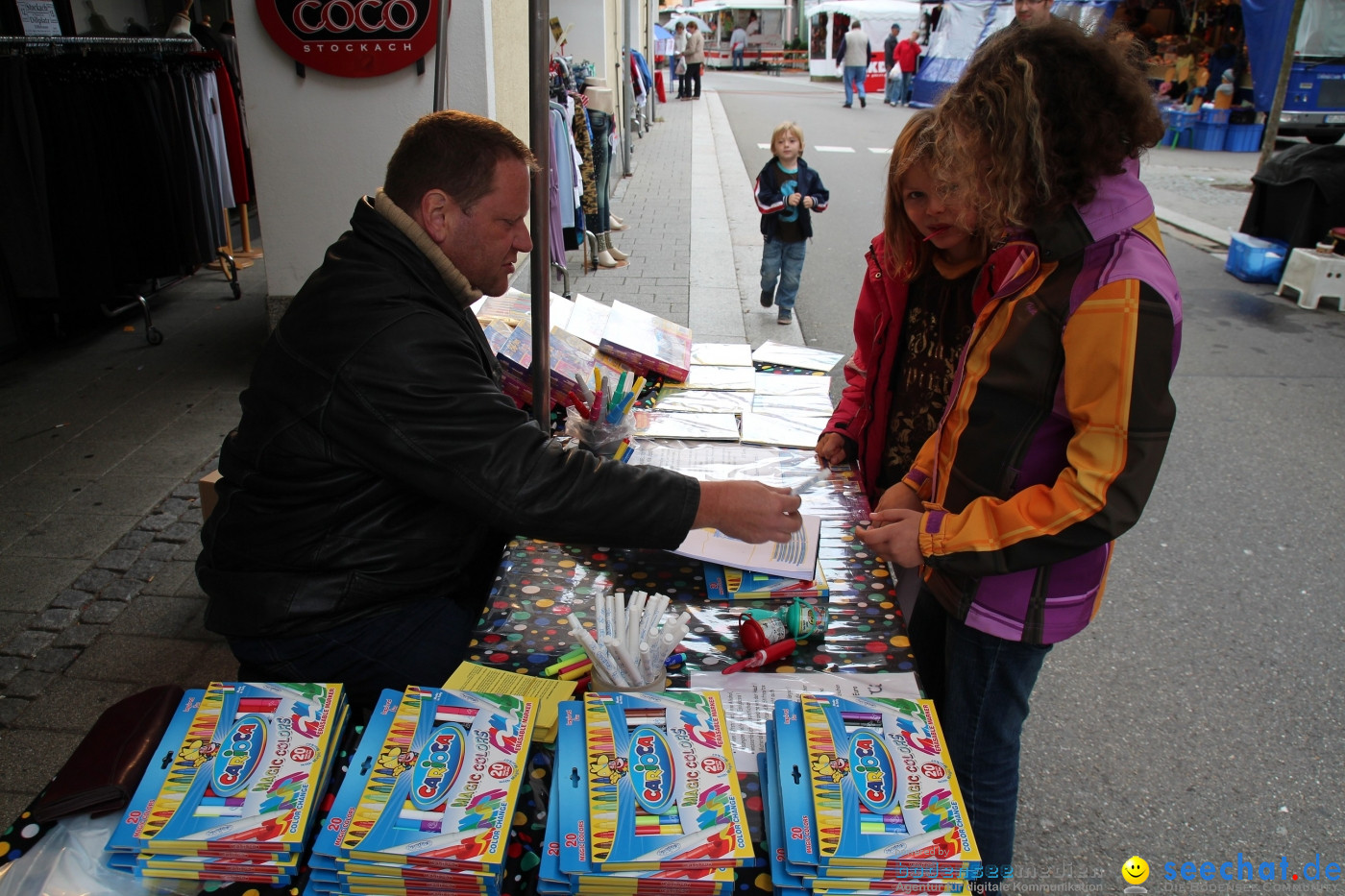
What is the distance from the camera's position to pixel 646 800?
3.98 feet

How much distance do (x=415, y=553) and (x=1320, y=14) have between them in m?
16.4

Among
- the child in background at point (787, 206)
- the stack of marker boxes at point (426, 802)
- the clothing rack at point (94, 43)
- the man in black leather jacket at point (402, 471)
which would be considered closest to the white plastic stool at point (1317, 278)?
the child in background at point (787, 206)

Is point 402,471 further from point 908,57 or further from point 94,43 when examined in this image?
point 908,57

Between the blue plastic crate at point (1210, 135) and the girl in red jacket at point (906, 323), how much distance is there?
55.9ft

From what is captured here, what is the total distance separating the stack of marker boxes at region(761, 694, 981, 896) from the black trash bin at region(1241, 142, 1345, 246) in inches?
320

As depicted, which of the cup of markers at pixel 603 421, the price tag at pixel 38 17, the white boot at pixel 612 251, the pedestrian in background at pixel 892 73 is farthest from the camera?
the pedestrian in background at pixel 892 73

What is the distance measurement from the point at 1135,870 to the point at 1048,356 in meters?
1.61

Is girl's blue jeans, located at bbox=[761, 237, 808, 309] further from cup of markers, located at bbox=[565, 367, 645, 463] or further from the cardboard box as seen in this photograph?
the cardboard box

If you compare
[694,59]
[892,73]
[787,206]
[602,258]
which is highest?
[694,59]

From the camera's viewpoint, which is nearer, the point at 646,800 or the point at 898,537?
the point at 646,800

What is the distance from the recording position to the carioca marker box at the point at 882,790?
1.15 m

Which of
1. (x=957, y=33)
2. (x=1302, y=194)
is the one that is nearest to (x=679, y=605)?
(x=1302, y=194)

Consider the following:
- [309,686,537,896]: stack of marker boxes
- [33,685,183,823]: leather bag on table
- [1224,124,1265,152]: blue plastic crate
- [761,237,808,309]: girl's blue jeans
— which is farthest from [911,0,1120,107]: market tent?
[33,685,183,823]: leather bag on table

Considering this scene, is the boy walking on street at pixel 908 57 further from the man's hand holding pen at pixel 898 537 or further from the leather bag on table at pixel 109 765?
the leather bag on table at pixel 109 765
